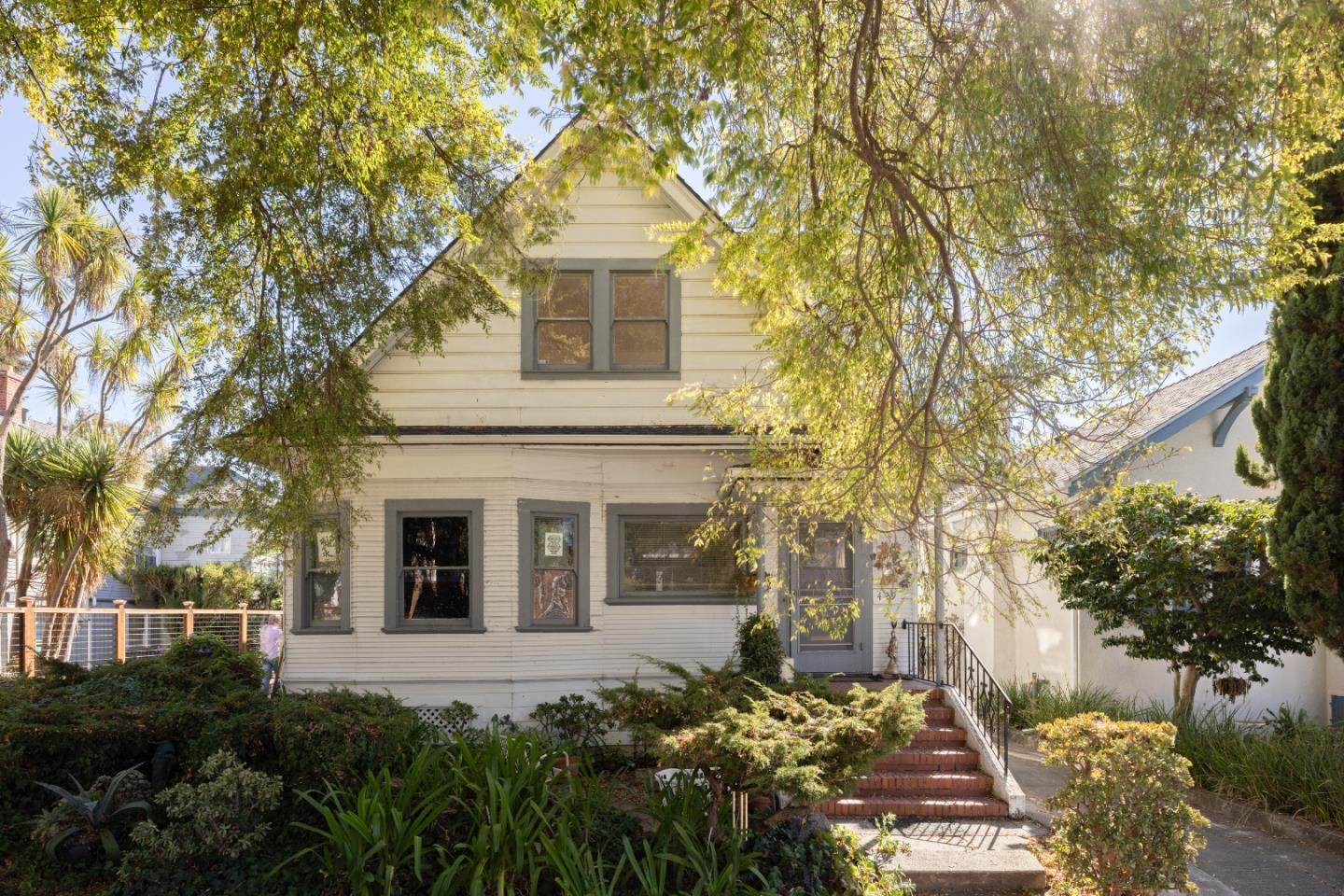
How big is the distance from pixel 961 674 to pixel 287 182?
920cm

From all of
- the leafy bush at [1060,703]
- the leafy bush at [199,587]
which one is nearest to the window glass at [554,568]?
the leafy bush at [1060,703]

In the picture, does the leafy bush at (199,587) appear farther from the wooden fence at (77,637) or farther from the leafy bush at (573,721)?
the leafy bush at (573,721)

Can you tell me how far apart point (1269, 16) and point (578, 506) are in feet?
29.7

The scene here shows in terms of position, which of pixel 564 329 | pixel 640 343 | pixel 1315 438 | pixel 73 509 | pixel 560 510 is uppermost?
pixel 564 329

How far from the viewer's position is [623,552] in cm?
1325

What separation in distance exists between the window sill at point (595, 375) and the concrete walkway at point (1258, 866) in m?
6.44

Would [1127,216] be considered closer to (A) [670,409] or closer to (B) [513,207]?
(B) [513,207]

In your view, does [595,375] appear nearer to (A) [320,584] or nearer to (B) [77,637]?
(A) [320,584]

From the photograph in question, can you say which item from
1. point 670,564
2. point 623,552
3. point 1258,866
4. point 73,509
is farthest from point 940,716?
point 73,509

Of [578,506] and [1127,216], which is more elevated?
[1127,216]

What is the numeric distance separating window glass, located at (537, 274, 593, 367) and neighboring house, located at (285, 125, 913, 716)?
0.08 feet

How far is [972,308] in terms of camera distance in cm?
821

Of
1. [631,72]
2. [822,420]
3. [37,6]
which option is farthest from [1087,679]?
[37,6]

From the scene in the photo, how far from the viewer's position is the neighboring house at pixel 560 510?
1261cm
